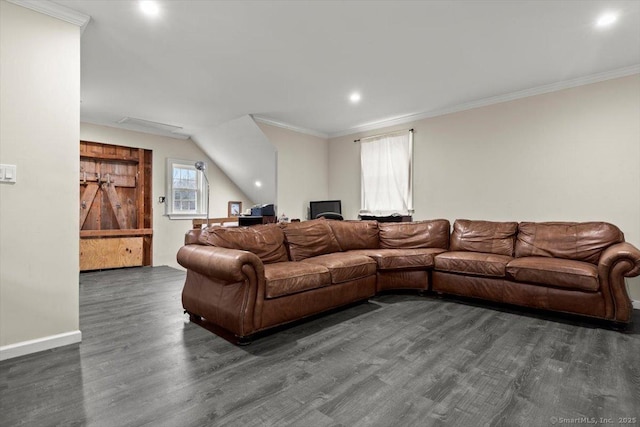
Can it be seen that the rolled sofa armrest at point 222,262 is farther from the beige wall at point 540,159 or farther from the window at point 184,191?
the window at point 184,191

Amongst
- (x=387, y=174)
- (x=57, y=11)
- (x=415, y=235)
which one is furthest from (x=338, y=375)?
(x=387, y=174)

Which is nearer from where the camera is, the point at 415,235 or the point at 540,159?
the point at 540,159

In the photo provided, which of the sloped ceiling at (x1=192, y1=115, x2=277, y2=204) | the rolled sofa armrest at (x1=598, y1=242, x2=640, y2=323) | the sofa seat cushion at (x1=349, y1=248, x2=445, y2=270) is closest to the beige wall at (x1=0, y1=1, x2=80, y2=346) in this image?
the sloped ceiling at (x1=192, y1=115, x2=277, y2=204)

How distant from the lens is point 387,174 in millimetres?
5586

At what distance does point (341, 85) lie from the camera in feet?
13.2

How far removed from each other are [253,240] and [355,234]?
5.68 ft

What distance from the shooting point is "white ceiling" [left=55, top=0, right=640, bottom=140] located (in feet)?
8.26

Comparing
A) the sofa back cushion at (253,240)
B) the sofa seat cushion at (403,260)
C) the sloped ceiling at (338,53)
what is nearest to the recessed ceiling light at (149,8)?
the sloped ceiling at (338,53)

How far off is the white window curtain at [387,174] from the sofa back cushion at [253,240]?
2.64m

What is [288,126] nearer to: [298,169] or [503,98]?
[298,169]

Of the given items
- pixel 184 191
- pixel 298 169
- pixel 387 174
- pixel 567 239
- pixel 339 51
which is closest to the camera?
pixel 339 51

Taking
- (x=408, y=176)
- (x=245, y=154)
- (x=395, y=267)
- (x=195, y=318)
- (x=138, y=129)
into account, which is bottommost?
(x=195, y=318)

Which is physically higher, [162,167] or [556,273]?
[162,167]

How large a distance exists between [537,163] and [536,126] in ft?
1.57
